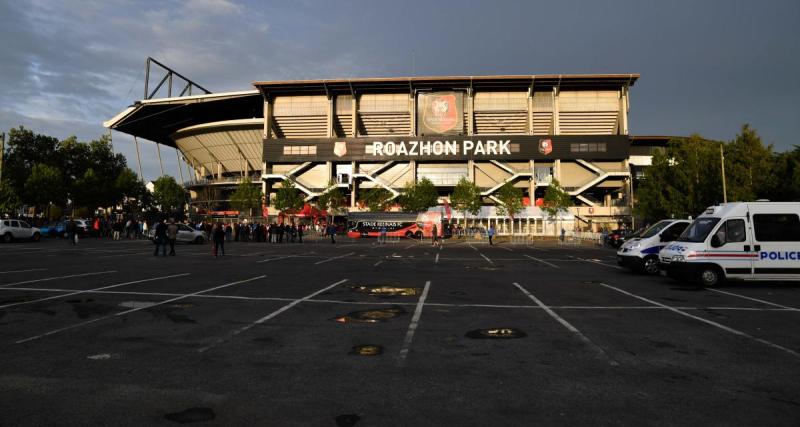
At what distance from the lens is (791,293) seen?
37.3ft

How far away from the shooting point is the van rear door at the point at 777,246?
1227 cm

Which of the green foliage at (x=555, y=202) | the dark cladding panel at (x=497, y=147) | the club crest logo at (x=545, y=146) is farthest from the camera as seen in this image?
the dark cladding panel at (x=497, y=147)

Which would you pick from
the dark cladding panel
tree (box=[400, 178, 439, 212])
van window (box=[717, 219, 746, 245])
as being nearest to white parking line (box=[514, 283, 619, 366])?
van window (box=[717, 219, 746, 245])

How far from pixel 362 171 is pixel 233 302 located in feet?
238

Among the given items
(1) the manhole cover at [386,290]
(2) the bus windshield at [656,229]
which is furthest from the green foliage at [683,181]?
(1) the manhole cover at [386,290]

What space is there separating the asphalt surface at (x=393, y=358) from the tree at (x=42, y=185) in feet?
181

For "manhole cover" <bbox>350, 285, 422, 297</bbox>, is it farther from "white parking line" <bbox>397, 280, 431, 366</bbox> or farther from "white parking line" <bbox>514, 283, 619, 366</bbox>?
"white parking line" <bbox>514, 283, 619, 366</bbox>

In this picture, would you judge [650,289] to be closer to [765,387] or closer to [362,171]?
[765,387]

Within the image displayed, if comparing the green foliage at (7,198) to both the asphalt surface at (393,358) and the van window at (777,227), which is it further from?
the van window at (777,227)

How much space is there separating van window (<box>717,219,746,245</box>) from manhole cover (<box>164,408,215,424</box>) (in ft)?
43.0

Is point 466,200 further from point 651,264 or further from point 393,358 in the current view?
point 393,358

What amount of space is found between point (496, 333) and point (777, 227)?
10.2 m

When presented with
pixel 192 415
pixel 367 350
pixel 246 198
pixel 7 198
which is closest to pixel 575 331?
pixel 367 350

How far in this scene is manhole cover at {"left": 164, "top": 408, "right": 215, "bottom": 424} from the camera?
3666 mm
